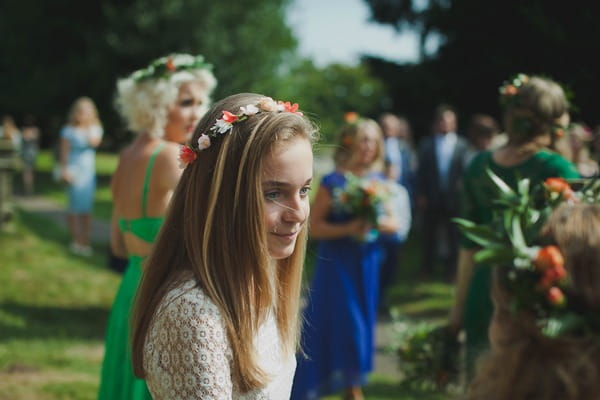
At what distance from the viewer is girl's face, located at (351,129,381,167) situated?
6.29 metres

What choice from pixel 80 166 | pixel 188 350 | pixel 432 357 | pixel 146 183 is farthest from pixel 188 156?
pixel 80 166

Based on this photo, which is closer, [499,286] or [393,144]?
[499,286]

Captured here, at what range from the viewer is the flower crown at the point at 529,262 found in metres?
1.48

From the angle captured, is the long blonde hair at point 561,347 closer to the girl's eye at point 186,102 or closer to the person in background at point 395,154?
the girl's eye at point 186,102

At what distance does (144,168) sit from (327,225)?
2.48 meters

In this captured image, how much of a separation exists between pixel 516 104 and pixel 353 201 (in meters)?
2.37

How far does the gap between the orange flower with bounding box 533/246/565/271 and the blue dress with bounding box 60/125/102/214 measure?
420 inches

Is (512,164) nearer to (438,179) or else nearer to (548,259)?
(548,259)

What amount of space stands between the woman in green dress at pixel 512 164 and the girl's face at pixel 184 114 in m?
1.66

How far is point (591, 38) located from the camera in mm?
9547

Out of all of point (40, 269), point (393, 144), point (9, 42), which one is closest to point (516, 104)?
point (393, 144)

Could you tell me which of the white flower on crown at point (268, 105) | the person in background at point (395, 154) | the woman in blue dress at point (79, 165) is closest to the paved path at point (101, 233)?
the woman in blue dress at point (79, 165)

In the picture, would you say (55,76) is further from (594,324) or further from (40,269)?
(594,324)

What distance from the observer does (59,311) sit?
26.8 ft
